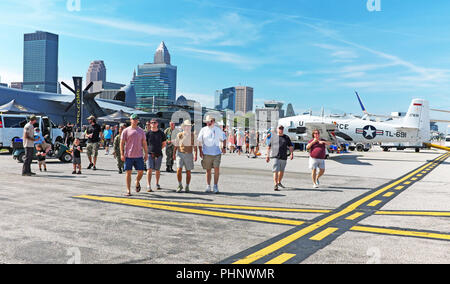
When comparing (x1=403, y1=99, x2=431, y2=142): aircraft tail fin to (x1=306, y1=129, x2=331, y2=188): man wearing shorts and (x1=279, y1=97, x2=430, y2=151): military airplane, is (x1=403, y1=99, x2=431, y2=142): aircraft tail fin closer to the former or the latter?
(x1=279, y1=97, x2=430, y2=151): military airplane

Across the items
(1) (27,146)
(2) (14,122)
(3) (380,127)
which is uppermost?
(3) (380,127)

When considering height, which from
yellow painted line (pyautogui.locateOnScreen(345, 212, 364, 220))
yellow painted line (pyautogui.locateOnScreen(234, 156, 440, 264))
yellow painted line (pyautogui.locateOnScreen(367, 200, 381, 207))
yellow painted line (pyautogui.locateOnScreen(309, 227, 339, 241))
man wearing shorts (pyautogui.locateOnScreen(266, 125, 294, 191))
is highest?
man wearing shorts (pyautogui.locateOnScreen(266, 125, 294, 191))

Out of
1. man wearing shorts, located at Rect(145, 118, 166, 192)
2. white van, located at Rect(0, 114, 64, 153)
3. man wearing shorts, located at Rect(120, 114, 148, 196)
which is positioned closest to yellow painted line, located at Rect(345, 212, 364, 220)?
man wearing shorts, located at Rect(120, 114, 148, 196)

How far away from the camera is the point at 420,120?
28.9 metres

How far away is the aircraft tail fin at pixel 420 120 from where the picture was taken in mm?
28906

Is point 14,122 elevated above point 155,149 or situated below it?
above

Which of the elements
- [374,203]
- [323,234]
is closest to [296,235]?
[323,234]

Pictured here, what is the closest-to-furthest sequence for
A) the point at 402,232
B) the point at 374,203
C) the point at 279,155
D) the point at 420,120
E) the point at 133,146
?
the point at 402,232 < the point at 374,203 < the point at 133,146 < the point at 279,155 < the point at 420,120

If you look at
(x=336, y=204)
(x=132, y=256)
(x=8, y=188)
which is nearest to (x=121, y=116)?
(x=8, y=188)

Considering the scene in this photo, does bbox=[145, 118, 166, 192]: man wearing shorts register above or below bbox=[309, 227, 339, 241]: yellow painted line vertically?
above

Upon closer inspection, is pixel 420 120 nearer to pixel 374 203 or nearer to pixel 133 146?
pixel 374 203

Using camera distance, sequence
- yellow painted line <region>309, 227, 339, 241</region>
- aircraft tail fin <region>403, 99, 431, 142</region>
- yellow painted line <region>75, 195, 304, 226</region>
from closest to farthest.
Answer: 1. yellow painted line <region>309, 227, 339, 241</region>
2. yellow painted line <region>75, 195, 304, 226</region>
3. aircraft tail fin <region>403, 99, 431, 142</region>

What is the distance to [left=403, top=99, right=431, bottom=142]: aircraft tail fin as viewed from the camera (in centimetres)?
2891

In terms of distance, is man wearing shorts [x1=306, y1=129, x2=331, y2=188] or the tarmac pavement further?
man wearing shorts [x1=306, y1=129, x2=331, y2=188]
